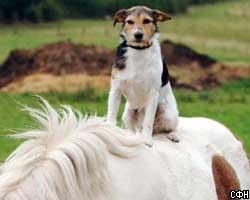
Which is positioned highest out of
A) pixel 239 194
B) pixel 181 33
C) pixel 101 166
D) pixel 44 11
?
pixel 101 166

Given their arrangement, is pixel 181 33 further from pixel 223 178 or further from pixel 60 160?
pixel 60 160

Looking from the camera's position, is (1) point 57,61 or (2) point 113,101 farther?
(1) point 57,61

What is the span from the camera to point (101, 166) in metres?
4.01

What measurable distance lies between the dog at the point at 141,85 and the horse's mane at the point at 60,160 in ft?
4.11

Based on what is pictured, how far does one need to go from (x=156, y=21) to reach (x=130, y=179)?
6.51ft

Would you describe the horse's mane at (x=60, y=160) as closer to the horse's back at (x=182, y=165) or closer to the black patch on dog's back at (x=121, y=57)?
the horse's back at (x=182, y=165)

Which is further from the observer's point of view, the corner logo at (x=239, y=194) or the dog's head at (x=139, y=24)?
the dog's head at (x=139, y=24)

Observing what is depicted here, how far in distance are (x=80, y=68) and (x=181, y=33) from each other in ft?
47.0

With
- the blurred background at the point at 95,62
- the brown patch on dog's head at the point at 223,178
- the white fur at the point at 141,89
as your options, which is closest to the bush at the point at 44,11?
the blurred background at the point at 95,62

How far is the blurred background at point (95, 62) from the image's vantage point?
61.2 feet

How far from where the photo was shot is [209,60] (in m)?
26.0

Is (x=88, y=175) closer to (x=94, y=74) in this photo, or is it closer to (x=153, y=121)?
(x=153, y=121)

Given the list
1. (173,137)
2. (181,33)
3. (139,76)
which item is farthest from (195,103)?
(181,33)

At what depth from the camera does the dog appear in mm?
5582
